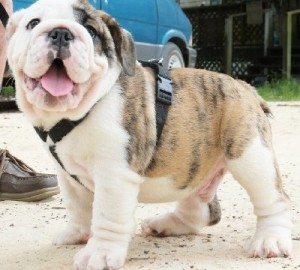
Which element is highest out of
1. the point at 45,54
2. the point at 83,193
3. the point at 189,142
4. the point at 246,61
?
the point at 45,54

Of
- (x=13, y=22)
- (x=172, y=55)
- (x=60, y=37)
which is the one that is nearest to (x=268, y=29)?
(x=172, y=55)

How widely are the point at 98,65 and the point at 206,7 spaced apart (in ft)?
54.1

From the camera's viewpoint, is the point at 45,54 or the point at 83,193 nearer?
the point at 45,54

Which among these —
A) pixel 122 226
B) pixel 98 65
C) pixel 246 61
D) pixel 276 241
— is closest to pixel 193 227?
pixel 276 241

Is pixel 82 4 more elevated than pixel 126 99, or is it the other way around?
pixel 82 4

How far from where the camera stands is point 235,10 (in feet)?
60.7

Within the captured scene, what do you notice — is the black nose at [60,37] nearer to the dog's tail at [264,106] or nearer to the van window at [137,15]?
the dog's tail at [264,106]

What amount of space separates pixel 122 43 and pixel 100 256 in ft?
2.63

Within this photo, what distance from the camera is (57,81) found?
258 cm

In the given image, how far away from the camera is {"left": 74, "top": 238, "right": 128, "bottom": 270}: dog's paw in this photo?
2.69m

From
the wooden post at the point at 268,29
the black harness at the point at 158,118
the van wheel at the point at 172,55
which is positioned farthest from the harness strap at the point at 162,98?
the wooden post at the point at 268,29

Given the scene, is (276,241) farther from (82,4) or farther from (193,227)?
(82,4)

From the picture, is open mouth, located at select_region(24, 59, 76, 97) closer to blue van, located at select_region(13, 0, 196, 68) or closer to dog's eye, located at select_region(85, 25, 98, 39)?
dog's eye, located at select_region(85, 25, 98, 39)

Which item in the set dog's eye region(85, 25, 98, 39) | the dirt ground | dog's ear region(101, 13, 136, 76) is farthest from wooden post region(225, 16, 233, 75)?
dog's eye region(85, 25, 98, 39)
